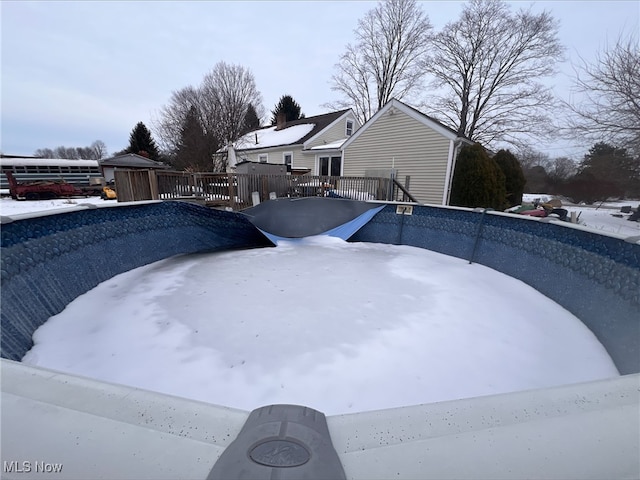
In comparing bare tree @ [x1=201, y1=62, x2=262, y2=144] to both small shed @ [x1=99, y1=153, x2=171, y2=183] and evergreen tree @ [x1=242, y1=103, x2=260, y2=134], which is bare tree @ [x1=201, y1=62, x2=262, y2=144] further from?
small shed @ [x1=99, y1=153, x2=171, y2=183]

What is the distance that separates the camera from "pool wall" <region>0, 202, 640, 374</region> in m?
2.07

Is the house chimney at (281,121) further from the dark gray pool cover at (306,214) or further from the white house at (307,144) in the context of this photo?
the dark gray pool cover at (306,214)

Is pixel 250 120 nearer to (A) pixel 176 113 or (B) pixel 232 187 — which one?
(A) pixel 176 113

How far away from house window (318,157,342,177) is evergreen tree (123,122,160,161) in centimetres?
2174

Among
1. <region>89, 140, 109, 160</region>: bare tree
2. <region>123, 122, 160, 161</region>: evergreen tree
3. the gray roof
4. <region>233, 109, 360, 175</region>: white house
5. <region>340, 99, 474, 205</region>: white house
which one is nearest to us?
<region>340, 99, 474, 205</region>: white house

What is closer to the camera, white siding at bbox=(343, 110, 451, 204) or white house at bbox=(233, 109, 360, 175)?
white siding at bbox=(343, 110, 451, 204)

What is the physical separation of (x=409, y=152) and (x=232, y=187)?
22.9ft

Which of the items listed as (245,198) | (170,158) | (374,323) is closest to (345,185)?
(245,198)

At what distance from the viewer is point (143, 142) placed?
2805 centimetres

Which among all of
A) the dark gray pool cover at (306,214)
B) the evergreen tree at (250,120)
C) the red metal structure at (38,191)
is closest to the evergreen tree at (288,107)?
the evergreen tree at (250,120)

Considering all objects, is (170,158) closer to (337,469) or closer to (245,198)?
(245,198)

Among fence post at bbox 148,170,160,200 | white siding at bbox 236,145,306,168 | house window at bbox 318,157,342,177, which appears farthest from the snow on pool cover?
white siding at bbox 236,145,306,168

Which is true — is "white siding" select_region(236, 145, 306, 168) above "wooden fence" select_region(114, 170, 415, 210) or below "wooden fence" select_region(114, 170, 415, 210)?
above

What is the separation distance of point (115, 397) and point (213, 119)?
22.3m
